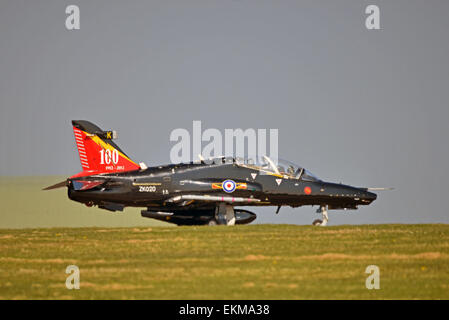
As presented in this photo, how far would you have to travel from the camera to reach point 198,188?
33781 mm

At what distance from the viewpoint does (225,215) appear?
3372cm

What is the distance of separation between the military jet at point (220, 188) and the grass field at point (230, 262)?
14.3ft

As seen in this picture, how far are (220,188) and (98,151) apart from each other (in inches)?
232

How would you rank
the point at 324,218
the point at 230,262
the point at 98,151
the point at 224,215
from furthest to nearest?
the point at 98,151
the point at 224,215
the point at 324,218
the point at 230,262

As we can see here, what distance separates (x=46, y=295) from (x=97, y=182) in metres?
16.6

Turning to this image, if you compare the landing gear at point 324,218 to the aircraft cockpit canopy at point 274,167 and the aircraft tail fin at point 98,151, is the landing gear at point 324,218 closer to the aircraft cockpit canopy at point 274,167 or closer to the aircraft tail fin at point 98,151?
the aircraft cockpit canopy at point 274,167

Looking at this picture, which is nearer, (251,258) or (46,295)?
(46,295)

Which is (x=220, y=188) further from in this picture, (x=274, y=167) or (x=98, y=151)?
(x=98, y=151)

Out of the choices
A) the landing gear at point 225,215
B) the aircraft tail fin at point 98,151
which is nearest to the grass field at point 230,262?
the landing gear at point 225,215

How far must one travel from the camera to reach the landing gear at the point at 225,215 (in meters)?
33.6

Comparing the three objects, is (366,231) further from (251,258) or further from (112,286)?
(112,286)

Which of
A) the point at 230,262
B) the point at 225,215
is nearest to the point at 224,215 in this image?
the point at 225,215
